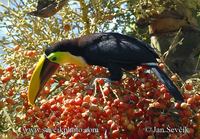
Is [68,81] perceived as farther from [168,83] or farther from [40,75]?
[168,83]

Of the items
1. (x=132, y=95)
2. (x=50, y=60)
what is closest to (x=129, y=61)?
(x=50, y=60)

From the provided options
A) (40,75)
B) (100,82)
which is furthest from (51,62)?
(100,82)

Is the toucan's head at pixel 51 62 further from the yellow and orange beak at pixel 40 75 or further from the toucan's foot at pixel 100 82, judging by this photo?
the toucan's foot at pixel 100 82

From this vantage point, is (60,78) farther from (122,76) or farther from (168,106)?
(168,106)

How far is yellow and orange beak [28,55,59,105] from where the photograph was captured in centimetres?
174

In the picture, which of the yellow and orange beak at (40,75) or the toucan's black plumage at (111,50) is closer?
the yellow and orange beak at (40,75)

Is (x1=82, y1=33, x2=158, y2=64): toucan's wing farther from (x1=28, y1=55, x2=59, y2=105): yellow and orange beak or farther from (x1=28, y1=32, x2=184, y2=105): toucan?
(x1=28, y1=55, x2=59, y2=105): yellow and orange beak

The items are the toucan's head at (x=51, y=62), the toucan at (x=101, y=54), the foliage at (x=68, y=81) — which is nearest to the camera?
the foliage at (x=68, y=81)

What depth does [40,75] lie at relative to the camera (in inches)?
76.6

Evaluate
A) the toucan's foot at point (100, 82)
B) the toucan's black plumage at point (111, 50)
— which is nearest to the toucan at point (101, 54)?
the toucan's black plumage at point (111, 50)

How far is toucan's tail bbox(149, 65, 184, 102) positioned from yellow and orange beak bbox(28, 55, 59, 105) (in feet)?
1.41

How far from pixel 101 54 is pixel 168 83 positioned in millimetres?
575

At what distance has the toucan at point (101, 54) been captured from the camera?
202cm

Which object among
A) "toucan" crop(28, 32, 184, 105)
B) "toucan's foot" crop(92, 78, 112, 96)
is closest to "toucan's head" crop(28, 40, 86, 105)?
"toucan" crop(28, 32, 184, 105)
